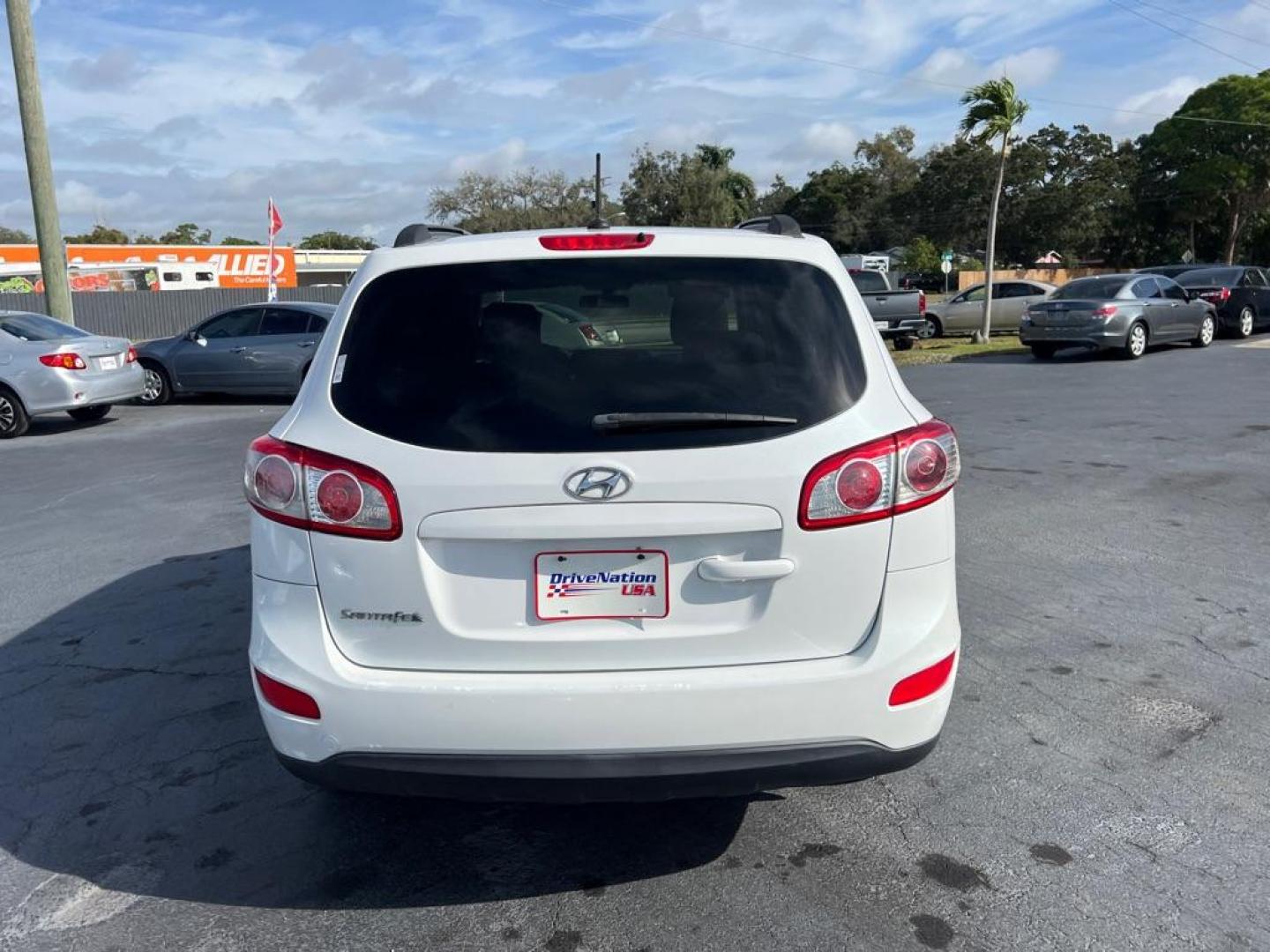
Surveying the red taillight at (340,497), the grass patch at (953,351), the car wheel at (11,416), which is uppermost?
the red taillight at (340,497)

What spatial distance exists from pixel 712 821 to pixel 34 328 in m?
12.8

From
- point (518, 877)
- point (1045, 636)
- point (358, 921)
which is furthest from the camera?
point (1045, 636)

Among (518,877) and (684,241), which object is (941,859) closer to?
(518,877)

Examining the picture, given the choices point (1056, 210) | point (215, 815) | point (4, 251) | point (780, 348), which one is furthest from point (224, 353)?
point (1056, 210)

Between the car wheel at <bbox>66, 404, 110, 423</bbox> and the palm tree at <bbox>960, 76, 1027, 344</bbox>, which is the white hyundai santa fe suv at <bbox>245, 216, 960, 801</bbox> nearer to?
the car wheel at <bbox>66, 404, 110, 423</bbox>

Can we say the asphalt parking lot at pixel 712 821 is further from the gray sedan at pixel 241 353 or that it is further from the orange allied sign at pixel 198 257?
the orange allied sign at pixel 198 257

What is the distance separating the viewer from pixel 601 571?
277 centimetres

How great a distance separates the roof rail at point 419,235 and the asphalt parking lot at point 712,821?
188cm

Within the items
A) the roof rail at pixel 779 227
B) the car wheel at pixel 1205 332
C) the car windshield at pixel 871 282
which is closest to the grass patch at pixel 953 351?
the car windshield at pixel 871 282

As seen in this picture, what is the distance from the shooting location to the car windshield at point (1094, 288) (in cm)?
1884

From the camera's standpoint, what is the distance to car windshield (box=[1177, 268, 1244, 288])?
22.8 m

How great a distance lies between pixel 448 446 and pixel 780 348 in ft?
3.09

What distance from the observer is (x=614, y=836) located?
3406 mm

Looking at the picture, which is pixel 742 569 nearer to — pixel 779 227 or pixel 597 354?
pixel 597 354
